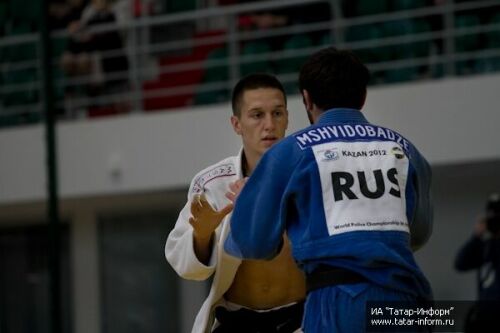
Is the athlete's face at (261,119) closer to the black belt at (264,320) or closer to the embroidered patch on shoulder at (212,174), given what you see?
the embroidered patch on shoulder at (212,174)

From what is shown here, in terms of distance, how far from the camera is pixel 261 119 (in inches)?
267

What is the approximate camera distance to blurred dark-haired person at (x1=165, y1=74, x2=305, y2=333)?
Result: 20.9 feet

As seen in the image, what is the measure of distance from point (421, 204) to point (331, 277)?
1.56ft

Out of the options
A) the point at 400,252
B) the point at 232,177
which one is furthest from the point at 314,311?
the point at 232,177

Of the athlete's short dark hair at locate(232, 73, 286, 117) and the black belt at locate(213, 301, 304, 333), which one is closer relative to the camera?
the black belt at locate(213, 301, 304, 333)

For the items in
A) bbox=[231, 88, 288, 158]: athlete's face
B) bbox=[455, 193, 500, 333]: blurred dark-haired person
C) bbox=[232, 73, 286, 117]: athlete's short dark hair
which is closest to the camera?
bbox=[231, 88, 288, 158]: athlete's face

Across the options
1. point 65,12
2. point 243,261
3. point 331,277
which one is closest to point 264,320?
point 243,261

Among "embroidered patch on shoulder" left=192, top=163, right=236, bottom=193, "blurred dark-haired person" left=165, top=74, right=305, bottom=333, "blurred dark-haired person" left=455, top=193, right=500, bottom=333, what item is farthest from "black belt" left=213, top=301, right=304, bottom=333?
"blurred dark-haired person" left=455, top=193, right=500, bottom=333

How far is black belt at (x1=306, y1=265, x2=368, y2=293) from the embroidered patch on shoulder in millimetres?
1174

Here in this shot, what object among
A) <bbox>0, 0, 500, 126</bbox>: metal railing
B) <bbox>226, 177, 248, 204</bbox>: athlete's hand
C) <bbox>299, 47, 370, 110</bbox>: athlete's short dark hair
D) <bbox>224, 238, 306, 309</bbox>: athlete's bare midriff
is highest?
<bbox>0, 0, 500, 126</bbox>: metal railing

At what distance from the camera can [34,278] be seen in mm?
18109

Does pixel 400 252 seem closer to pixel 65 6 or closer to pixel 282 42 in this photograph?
pixel 282 42

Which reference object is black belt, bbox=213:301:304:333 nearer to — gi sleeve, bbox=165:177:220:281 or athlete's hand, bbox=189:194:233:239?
gi sleeve, bbox=165:177:220:281

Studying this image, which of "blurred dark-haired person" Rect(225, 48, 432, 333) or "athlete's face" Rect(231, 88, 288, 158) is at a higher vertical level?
"athlete's face" Rect(231, 88, 288, 158)
